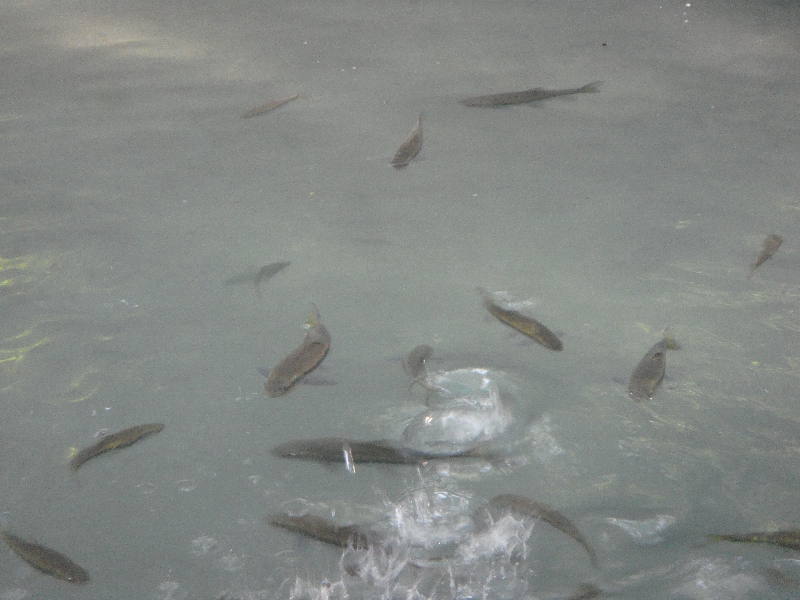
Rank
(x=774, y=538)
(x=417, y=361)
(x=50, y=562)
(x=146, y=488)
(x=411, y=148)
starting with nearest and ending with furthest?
(x=50, y=562) < (x=774, y=538) < (x=146, y=488) < (x=417, y=361) < (x=411, y=148)

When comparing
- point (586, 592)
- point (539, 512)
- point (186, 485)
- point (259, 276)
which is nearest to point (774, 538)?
point (586, 592)

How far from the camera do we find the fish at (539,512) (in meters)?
3.28

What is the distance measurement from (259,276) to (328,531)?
8.83 ft

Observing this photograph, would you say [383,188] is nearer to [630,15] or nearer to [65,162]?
[65,162]

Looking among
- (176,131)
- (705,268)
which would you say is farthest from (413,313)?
(176,131)

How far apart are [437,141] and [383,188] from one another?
102 cm

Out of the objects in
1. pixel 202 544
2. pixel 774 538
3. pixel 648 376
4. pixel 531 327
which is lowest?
pixel 202 544

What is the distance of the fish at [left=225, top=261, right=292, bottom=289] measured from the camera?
5316mm

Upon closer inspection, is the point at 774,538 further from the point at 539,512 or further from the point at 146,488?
the point at 146,488

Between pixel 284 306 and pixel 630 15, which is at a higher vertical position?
pixel 630 15

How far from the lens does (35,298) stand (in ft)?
16.9

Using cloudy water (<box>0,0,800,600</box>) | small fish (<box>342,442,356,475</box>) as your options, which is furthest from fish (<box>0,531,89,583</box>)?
small fish (<box>342,442,356,475</box>)

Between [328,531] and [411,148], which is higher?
[411,148]

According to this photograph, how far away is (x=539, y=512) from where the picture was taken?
3363 millimetres
